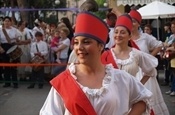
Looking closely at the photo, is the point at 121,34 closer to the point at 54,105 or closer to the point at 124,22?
the point at 124,22

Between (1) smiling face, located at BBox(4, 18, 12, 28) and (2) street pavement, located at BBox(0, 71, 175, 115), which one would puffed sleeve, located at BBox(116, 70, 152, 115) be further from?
(1) smiling face, located at BBox(4, 18, 12, 28)

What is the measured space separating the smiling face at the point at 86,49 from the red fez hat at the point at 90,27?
3cm

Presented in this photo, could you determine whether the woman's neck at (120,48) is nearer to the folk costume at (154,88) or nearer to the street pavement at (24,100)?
the folk costume at (154,88)

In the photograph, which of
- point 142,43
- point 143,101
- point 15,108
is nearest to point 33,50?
point 15,108

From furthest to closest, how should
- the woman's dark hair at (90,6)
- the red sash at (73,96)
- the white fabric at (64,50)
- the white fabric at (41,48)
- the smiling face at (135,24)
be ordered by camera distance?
the white fabric at (41,48), the white fabric at (64,50), the smiling face at (135,24), the woman's dark hair at (90,6), the red sash at (73,96)

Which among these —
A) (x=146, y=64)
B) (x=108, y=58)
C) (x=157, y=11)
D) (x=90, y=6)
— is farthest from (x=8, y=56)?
(x=90, y=6)

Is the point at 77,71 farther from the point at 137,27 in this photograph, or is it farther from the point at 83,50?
the point at 137,27

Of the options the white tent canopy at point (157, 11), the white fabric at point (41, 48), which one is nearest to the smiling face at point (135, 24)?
the white fabric at point (41, 48)

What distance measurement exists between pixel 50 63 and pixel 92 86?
880 centimetres

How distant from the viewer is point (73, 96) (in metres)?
2.88

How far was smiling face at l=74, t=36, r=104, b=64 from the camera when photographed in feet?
9.47

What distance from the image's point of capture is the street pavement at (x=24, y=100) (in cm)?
870

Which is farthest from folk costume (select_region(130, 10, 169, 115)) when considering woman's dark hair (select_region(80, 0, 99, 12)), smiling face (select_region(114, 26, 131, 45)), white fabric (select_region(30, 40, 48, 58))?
white fabric (select_region(30, 40, 48, 58))

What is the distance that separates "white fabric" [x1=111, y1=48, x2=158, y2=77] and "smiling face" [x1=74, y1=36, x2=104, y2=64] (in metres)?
2.27
